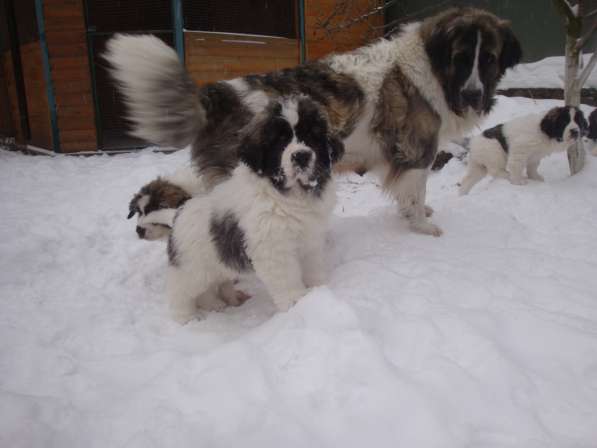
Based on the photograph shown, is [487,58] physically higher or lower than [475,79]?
higher

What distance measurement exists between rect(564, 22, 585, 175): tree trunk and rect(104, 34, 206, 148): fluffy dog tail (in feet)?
14.0

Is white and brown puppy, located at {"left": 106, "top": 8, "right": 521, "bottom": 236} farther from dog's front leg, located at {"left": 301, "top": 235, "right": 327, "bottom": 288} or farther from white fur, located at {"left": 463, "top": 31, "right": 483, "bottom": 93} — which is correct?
dog's front leg, located at {"left": 301, "top": 235, "right": 327, "bottom": 288}

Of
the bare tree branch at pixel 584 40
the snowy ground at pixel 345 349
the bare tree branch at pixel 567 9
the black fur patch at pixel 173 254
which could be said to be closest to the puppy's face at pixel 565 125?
the bare tree branch at pixel 584 40

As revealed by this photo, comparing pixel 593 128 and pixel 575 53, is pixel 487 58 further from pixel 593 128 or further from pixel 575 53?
pixel 593 128

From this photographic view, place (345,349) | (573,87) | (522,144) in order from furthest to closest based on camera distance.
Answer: (522,144)
(573,87)
(345,349)

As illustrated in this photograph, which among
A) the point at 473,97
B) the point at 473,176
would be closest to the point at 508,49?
the point at 473,97

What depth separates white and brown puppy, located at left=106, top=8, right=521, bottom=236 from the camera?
3139 mm

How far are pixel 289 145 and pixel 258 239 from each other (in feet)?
1.96

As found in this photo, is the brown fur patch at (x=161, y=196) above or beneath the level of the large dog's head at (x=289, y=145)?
beneath

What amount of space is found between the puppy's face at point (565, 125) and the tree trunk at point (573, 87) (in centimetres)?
10

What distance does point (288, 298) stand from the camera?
8.89ft

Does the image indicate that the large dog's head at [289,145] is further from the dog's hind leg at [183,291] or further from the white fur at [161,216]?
the white fur at [161,216]

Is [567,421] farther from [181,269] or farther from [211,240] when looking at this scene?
[181,269]

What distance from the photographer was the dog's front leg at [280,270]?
8.73 ft
